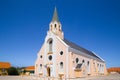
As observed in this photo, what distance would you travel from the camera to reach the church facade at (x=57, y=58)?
36.0 m

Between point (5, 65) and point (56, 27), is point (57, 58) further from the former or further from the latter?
point (5, 65)

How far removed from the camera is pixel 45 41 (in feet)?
136

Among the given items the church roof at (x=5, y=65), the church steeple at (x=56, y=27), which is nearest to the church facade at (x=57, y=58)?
the church steeple at (x=56, y=27)

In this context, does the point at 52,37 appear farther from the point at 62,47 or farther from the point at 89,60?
the point at 89,60

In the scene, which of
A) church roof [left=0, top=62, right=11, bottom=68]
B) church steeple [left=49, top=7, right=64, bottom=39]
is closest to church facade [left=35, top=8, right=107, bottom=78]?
church steeple [left=49, top=7, right=64, bottom=39]

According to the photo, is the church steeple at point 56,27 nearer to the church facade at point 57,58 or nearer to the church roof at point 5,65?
the church facade at point 57,58

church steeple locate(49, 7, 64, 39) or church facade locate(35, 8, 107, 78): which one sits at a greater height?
church steeple locate(49, 7, 64, 39)

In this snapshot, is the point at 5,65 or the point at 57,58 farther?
the point at 5,65

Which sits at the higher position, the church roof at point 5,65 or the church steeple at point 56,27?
the church steeple at point 56,27

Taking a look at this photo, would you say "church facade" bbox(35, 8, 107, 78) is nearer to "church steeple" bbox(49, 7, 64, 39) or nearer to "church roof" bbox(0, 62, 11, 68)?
"church steeple" bbox(49, 7, 64, 39)

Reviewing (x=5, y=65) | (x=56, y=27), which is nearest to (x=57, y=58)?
(x=56, y=27)

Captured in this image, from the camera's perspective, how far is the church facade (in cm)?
3597

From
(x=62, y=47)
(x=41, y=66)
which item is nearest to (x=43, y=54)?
(x=41, y=66)

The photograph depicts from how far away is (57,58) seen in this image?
37781 mm
